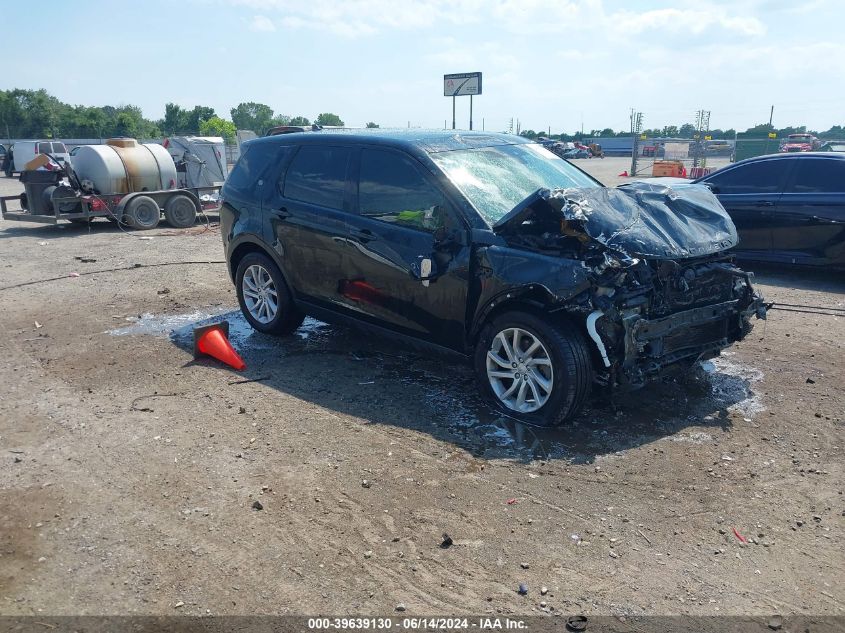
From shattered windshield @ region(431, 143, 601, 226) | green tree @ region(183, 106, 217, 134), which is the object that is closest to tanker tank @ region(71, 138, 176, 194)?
shattered windshield @ region(431, 143, 601, 226)

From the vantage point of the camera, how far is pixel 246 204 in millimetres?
6684

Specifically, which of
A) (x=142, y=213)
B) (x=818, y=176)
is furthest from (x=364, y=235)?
(x=142, y=213)

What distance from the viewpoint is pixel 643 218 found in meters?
4.87

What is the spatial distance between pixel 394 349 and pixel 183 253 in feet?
22.5

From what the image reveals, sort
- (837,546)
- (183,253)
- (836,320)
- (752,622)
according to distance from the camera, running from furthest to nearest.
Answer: (183,253), (836,320), (837,546), (752,622)

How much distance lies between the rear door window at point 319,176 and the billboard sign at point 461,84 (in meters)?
19.0

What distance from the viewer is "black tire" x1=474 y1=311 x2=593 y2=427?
439cm

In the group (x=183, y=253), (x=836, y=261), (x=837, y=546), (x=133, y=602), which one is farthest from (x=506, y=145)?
(x=183, y=253)

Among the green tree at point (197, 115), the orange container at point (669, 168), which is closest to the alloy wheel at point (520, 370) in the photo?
the orange container at point (669, 168)

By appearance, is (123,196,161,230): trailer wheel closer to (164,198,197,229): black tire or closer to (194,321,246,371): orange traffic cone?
(164,198,197,229): black tire

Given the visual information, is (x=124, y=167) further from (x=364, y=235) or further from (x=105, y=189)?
(x=364, y=235)

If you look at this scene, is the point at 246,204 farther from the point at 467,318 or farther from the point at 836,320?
the point at 836,320

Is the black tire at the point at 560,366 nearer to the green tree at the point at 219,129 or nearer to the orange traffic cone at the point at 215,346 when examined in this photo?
the orange traffic cone at the point at 215,346

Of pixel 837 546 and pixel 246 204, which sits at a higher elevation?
pixel 246 204
